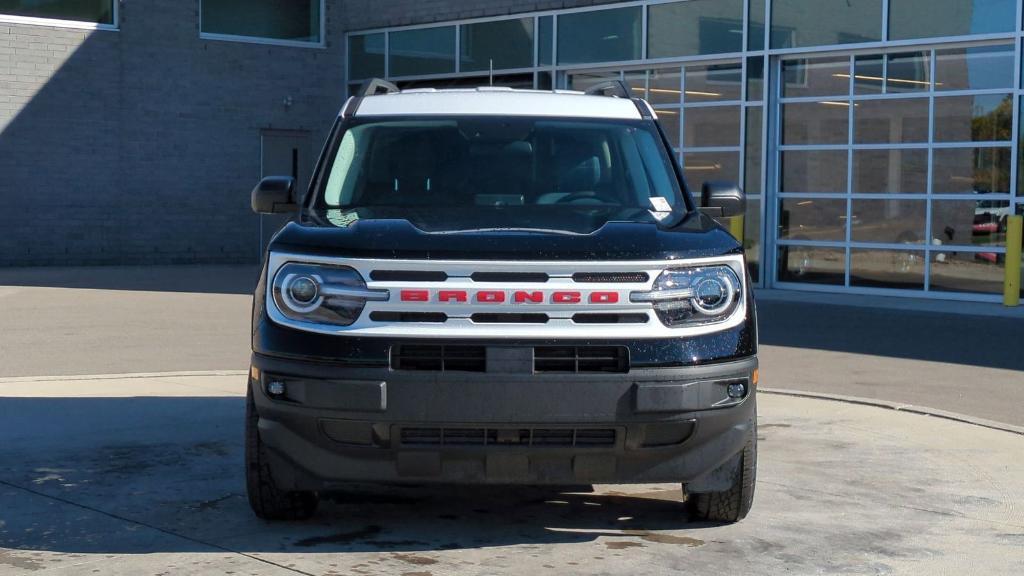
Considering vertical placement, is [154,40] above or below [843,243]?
above

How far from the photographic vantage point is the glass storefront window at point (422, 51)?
25547 mm

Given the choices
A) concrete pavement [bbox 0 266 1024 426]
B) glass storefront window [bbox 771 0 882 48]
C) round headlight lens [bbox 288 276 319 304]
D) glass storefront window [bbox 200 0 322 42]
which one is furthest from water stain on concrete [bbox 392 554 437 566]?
glass storefront window [bbox 200 0 322 42]

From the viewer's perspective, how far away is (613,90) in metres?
7.45

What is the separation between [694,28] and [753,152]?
7.10 ft

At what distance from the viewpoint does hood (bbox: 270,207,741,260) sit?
206 inches

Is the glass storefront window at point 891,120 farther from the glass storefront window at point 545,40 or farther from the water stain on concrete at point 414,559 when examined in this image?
the water stain on concrete at point 414,559

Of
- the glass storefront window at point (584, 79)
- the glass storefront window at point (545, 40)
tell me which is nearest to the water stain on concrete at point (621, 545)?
the glass storefront window at point (584, 79)

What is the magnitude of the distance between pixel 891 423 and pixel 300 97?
65.6 ft

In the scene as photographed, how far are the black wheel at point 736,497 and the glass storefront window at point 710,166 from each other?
50.6 feet

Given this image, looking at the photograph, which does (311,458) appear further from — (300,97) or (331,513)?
Answer: (300,97)

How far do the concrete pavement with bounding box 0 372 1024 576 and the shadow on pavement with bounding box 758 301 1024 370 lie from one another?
449 centimetres

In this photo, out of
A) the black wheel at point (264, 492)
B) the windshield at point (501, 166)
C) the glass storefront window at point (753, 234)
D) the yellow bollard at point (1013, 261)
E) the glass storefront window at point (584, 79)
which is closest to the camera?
the black wheel at point (264, 492)

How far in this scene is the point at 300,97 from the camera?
27.1 m

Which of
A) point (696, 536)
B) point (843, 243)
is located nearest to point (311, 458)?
point (696, 536)
